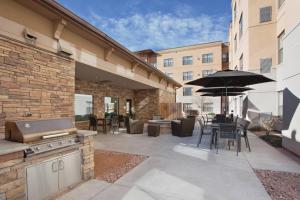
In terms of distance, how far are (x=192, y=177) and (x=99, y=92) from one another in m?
9.01

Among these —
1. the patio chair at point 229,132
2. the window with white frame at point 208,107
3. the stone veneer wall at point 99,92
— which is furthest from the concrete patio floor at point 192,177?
the window with white frame at point 208,107

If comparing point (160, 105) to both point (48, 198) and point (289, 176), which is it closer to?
point (289, 176)

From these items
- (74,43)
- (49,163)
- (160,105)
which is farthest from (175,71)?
(49,163)

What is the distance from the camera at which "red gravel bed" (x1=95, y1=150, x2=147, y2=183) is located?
415 cm

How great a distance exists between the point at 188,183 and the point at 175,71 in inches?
1235

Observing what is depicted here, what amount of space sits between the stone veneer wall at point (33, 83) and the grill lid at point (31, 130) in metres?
0.70

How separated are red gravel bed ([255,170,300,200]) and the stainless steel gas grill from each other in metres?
3.70

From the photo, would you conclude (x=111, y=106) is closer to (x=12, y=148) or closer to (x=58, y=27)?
(x=58, y=27)

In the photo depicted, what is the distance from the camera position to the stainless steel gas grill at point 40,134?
9.35ft

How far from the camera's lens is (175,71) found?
34156 mm

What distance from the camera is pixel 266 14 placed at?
1233 cm

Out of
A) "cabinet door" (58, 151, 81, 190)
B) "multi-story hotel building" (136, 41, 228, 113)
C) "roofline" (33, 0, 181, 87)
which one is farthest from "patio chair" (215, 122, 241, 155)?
"multi-story hotel building" (136, 41, 228, 113)

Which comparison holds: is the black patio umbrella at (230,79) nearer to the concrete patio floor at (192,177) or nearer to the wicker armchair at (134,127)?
the concrete patio floor at (192,177)

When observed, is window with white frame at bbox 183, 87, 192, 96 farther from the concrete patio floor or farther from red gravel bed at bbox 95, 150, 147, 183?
red gravel bed at bbox 95, 150, 147, 183
